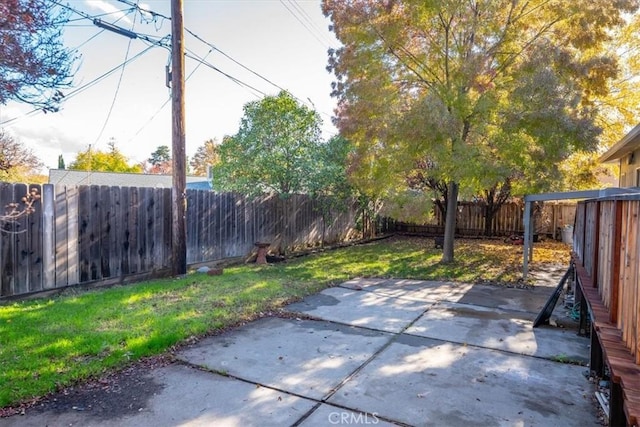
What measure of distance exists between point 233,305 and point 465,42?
7.47 meters

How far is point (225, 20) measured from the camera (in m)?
10.9

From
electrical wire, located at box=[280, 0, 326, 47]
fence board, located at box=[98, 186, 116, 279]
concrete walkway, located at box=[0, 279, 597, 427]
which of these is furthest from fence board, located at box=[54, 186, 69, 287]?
electrical wire, located at box=[280, 0, 326, 47]

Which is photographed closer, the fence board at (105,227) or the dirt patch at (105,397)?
the dirt patch at (105,397)

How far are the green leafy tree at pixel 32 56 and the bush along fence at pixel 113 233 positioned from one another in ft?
7.29

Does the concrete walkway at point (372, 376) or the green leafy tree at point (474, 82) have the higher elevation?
the green leafy tree at point (474, 82)

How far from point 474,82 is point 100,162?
37880 mm

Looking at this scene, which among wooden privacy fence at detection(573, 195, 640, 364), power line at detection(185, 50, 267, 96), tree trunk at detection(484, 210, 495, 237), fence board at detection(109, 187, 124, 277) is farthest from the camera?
tree trunk at detection(484, 210, 495, 237)

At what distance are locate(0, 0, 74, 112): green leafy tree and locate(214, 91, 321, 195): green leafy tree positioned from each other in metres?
5.63

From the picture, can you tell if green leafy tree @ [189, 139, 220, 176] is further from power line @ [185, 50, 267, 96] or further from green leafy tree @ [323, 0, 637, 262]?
green leafy tree @ [323, 0, 637, 262]

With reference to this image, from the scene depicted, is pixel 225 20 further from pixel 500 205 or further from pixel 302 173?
pixel 500 205

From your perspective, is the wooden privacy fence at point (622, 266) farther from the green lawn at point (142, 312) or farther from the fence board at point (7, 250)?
the fence board at point (7, 250)

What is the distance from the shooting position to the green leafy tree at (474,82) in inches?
303

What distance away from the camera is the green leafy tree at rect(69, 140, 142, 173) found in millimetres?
37031

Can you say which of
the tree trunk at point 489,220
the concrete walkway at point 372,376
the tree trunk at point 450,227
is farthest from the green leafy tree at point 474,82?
the tree trunk at point 489,220
